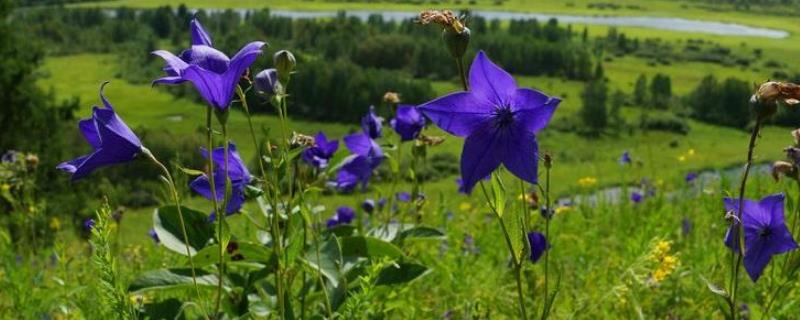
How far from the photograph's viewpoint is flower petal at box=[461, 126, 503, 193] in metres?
1.51

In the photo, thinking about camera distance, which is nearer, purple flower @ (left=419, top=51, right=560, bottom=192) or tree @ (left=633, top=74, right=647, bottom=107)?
purple flower @ (left=419, top=51, right=560, bottom=192)

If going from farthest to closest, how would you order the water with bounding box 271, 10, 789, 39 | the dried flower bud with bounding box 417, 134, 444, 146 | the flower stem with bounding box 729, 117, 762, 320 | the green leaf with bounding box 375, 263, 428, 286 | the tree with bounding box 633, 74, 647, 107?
the water with bounding box 271, 10, 789, 39 < the tree with bounding box 633, 74, 647, 107 < the dried flower bud with bounding box 417, 134, 444, 146 < the green leaf with bounding box 375, 263, 428, 286 < the flower stem with bounding box 729, 117, 762, 320

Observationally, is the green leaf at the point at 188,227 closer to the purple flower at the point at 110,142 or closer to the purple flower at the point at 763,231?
the purple flower at the point at 110,142

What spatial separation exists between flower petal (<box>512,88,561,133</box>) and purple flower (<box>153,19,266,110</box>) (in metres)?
0.47

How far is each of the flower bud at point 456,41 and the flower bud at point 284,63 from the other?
335mm

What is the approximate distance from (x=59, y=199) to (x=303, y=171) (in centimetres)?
2235

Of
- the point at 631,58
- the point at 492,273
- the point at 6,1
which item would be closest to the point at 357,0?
the point at 631,58

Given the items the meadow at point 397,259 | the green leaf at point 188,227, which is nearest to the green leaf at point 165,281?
the meadow at point 397,259

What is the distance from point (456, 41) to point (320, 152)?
55.7 inches

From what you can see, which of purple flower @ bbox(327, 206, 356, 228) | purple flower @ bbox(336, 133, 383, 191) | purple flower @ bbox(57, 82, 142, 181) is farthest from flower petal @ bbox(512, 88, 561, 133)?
purple flower @ bbox(327, 206, 356, 228)

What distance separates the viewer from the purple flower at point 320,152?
281cm

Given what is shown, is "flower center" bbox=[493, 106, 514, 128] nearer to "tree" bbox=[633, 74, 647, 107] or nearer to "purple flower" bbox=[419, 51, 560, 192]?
"purple flower" bbox=[419, 51, 560, 192]

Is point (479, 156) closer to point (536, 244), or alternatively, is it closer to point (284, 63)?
point (284, 63)

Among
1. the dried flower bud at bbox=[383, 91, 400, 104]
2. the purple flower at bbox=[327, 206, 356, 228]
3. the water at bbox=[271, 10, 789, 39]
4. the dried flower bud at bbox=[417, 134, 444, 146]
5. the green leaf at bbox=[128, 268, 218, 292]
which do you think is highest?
the dried flower bud at bbox=[383, 91, 400, 104]
